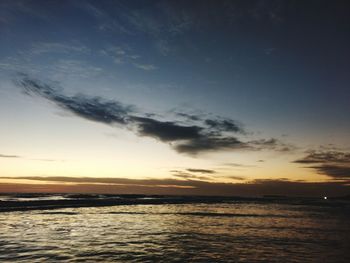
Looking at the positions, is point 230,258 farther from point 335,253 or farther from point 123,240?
point 123,240

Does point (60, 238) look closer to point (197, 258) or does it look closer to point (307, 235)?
point (197, 258)

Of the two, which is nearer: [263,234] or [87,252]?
[87,252]

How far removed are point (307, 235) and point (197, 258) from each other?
502 inches

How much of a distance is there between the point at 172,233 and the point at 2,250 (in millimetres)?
12286

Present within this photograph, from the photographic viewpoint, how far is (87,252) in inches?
676

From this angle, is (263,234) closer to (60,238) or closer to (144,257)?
(144,257)

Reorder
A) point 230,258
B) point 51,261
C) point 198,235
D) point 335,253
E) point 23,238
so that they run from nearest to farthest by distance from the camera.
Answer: point 51,261
point 230,258
point 335,253
point 23,238
point 198,235

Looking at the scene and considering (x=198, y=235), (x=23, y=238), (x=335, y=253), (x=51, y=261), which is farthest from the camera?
(x=198, y=235)

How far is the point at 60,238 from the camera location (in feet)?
69.8

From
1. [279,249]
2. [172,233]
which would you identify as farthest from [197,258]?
[172,233]

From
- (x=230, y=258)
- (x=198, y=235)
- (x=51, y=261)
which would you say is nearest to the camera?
(x=51, y=261)

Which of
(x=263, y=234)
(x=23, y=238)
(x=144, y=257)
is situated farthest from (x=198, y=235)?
(x=23, y=238)

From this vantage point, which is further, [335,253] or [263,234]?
[263,234]

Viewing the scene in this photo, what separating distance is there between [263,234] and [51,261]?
16116 mm
